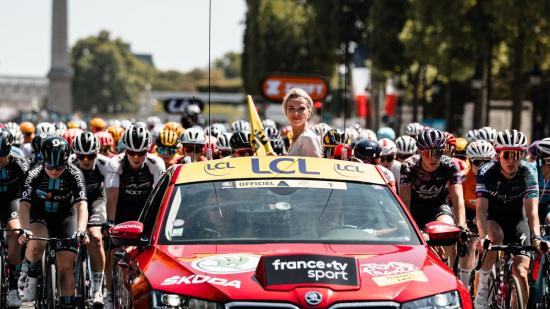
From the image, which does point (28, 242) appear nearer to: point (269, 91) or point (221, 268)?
point (221, 268)

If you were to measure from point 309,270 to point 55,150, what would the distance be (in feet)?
13.4

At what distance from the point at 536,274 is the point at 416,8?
3477 cm

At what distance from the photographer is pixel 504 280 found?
32.0 feet

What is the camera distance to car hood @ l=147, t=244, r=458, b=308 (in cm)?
626

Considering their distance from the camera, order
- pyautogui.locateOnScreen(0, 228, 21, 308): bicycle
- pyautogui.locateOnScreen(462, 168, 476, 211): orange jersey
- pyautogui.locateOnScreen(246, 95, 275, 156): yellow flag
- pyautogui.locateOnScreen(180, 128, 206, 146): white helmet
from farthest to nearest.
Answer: pyautogui.locateOnScreen(180, 128, 206, 146): white helmet < pyautogui.locateOnScreen(462, 168, 476, 211): orange jersey < pyautogui.locateOnScreen(0, 228, 21, 308): bicycle < pyautogui.locateOnScreen(246, 95, 275, 156): yellow flag

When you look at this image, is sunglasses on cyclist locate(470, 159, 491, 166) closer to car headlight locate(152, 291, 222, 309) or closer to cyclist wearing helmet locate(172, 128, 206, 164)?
cyclist wearing helmet locate(172, 128, 206, 164)

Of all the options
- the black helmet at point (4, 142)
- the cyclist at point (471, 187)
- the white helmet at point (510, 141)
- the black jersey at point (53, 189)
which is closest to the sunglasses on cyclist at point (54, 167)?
the black jersey at point (53, 189)

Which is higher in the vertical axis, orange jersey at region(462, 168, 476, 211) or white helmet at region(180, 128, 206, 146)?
white helmet at region(180, 128, 206, 146)

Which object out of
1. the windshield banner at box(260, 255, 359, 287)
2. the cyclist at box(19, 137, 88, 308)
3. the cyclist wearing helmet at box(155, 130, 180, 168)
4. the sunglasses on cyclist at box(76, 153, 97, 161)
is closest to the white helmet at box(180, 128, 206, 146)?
the cyclist wearing helmet at box(155, 130, 180, 168)

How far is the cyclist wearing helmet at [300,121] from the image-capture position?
9484mm

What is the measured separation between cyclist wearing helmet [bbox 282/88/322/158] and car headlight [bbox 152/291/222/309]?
10.9 feet

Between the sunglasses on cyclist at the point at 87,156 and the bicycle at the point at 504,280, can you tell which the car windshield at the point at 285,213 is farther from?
the sunglasses on cyclist at the point at 87,156

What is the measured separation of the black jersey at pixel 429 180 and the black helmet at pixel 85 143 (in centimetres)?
293

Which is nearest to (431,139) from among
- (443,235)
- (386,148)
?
(386,148)
